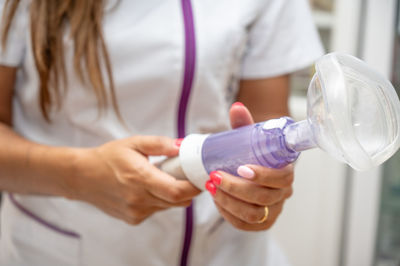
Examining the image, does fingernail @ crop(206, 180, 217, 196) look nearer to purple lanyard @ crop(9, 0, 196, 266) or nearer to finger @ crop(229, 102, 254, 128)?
finger @ crop(229, 102, 254, 128)

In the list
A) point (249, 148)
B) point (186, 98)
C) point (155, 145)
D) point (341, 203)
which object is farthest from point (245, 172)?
point (341, 203)

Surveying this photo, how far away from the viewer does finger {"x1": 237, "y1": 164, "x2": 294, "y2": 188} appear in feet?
1.38

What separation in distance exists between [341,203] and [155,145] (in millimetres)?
1151

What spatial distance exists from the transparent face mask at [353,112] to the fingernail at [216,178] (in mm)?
107

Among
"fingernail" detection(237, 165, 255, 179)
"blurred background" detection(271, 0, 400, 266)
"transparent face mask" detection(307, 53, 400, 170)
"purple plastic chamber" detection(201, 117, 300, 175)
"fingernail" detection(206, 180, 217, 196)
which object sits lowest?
"blurred background" detection(271, 0, 400, 266)

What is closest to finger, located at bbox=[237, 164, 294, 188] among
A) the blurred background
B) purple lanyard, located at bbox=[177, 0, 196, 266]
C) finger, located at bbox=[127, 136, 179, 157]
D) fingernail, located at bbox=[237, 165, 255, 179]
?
fingernail, located at bbox=[237, 165, 255, 179]

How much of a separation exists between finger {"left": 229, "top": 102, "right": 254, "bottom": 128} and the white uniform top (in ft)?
0.49

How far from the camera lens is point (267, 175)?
0.43 meters

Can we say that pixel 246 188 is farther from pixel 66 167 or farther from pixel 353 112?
pixel 66 167

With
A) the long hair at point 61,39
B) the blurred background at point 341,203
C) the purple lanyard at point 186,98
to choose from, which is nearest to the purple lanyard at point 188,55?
the purple lanyard at point 186,98

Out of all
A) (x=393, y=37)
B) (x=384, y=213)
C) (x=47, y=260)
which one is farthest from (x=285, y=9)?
(x=384, y=213)

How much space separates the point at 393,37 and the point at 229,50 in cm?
87

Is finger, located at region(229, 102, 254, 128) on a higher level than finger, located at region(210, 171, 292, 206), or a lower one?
higher

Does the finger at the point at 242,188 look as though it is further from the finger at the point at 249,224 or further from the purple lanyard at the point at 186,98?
the purple lanyard at the point at 186,98
